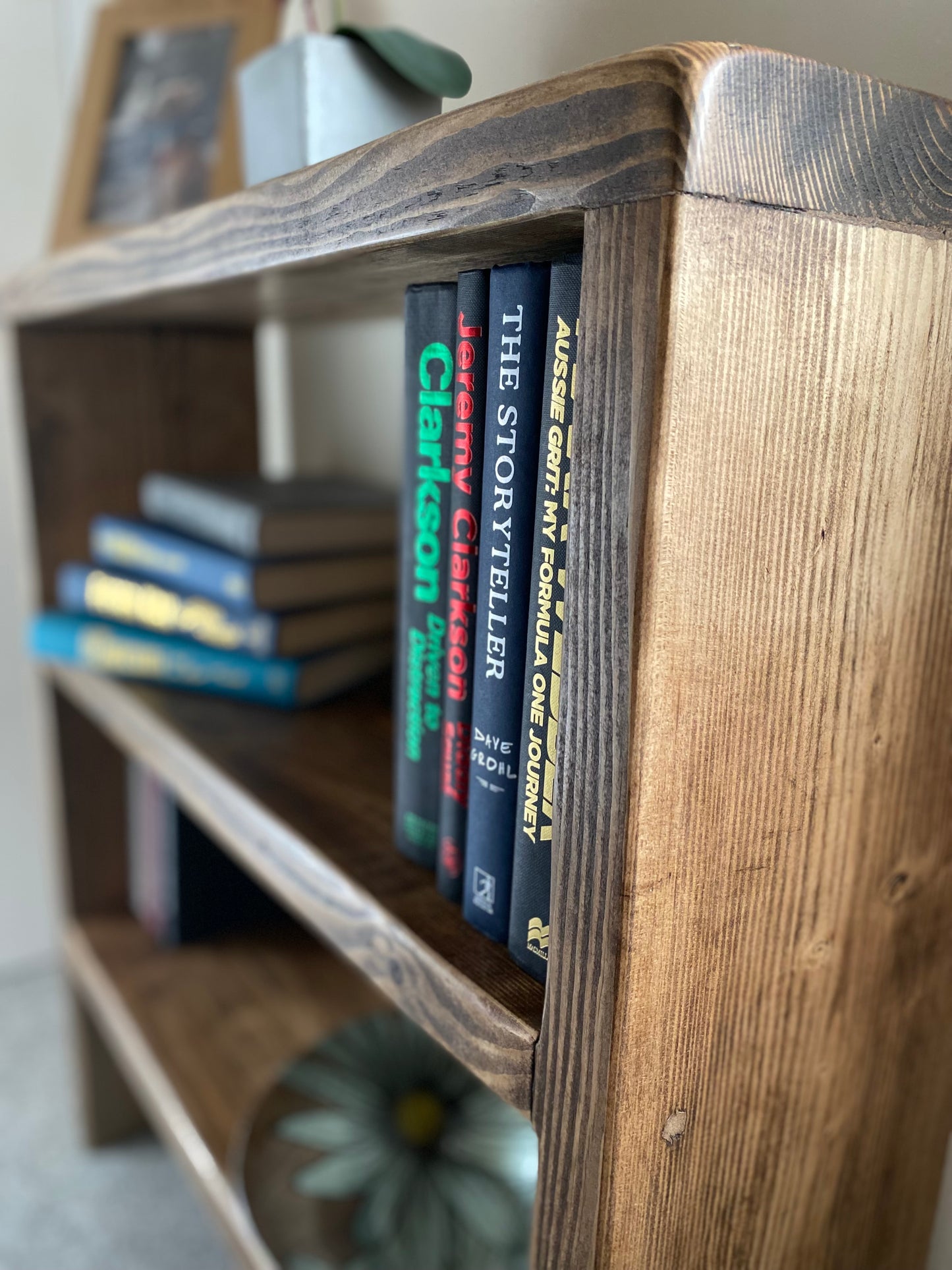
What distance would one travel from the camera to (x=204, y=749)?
2.37ft

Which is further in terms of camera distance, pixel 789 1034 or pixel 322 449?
pixel 322 449

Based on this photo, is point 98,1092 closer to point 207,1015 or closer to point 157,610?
point 207,1015

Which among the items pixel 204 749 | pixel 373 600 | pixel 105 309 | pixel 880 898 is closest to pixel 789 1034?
pixel 880 898

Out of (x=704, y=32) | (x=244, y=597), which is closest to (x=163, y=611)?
(x=244, y=597)

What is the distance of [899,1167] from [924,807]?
217 millimetres

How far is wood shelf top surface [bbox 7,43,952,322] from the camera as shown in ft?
0.92

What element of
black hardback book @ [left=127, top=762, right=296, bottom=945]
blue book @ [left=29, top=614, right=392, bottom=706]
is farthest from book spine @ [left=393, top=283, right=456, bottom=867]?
black hardback book @ [left=127, top=762, right=296, bottom=945]

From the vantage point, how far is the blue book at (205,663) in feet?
2.77

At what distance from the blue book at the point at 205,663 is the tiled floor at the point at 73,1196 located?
28.1 inches

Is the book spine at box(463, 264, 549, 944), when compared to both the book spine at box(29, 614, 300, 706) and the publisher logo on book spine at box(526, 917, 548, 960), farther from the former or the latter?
the book spine at box(29, 614, 300, 706)

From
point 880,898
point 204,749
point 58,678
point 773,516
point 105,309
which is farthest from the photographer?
point 58,678

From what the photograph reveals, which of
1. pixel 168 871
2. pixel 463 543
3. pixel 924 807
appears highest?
pixel 463 543

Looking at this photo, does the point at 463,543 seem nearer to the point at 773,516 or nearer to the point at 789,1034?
the point at 773,516

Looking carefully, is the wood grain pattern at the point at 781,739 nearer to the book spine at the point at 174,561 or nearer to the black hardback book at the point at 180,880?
the book spine at the point at 174,561
